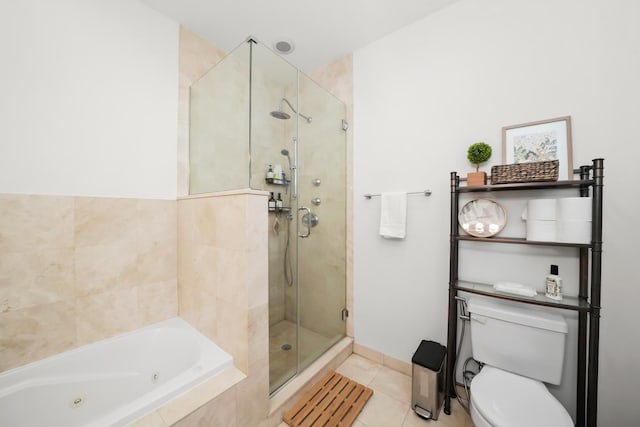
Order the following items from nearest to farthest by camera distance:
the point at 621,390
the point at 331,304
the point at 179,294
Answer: the point at 621,390, the point at 179,294, the point at 331,304

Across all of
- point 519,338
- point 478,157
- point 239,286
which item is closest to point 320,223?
point 239,286

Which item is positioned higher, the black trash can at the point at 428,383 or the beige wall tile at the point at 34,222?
the beige wall tile at the point at 34,222

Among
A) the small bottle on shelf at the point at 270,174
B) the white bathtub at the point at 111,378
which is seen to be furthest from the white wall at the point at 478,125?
the white bathtub at the point at 111,378

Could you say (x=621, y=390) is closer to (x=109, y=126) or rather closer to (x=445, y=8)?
(x=445, y=8)

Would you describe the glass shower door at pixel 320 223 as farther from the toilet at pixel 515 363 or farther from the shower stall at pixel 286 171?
the toilet at pixel 515 363

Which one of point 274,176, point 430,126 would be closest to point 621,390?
point 430,126

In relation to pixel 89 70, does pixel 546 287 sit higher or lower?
lower

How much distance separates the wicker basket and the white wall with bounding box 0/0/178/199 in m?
2.08

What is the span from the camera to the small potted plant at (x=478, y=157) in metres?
1.36

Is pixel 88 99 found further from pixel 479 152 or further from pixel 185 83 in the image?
pixel 479 152

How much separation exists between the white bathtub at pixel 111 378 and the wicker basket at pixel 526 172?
1765 mm

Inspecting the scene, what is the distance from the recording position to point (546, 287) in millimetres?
1254

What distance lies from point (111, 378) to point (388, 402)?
1642mm

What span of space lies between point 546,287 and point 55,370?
2597 mm
